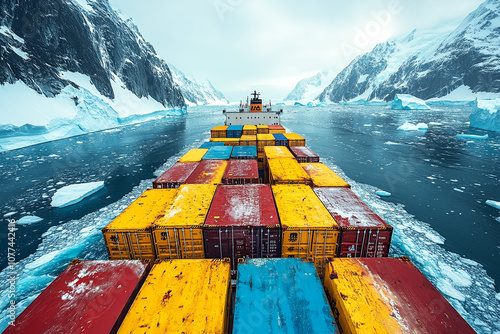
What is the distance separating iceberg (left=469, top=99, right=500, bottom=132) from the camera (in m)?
44.2

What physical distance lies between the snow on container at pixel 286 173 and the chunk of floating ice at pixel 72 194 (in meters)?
15.8

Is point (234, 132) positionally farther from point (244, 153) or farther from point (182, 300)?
point (182, 300)

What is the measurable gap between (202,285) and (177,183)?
27.2 feet

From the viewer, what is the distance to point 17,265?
10078mm

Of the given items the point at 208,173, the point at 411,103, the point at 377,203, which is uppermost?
the point at 411,103

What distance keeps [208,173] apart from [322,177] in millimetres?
7633

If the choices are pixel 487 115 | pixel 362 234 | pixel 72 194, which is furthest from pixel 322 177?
pixel 487 115

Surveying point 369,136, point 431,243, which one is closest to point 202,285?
point 431,243

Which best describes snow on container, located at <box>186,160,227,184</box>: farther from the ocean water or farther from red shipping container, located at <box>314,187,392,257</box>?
A: red shipping container, located at <box>314,187,392,257</box>

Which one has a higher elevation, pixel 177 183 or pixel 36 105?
pixel 36 105

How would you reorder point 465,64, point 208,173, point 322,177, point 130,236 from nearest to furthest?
point 130,236 → point 322,177 → point 208,173 → point 465,64

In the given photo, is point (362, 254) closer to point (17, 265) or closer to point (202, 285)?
point (202, 285)

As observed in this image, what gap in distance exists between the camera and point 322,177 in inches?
528

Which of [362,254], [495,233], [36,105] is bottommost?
[495,233]
